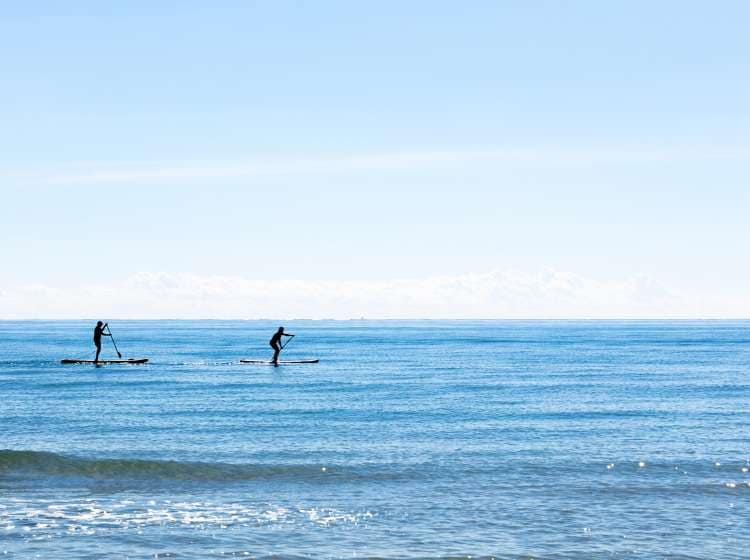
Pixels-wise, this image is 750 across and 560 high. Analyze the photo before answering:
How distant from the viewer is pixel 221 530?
17188 millimetres

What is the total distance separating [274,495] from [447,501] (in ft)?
13.8

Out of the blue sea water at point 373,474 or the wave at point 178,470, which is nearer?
the blue sea water at point 373,474

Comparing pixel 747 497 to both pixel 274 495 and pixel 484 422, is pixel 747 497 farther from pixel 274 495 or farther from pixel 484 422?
pixel 484 422

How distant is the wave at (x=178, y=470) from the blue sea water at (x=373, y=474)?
8 centimetres

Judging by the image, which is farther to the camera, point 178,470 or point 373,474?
point 178,470

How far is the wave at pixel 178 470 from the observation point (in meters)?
23.0

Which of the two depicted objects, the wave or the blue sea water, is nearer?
the blue sea water

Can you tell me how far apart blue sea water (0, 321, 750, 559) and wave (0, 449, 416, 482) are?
0.27ft

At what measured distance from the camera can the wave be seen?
2297 centimetres

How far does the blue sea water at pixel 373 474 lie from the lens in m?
16.4

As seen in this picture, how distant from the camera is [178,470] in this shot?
77.9 ft

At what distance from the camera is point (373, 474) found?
75.8ft

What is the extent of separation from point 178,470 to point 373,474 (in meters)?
5.44

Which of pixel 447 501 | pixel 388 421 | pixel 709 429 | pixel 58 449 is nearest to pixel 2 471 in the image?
pixel 58 449
